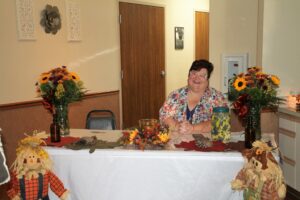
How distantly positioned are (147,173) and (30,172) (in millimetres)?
626

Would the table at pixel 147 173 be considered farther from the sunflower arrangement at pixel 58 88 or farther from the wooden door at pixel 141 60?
the wooden door at pixel 141 60

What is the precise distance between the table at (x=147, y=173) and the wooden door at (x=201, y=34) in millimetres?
4630

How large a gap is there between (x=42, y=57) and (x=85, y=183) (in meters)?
2.15

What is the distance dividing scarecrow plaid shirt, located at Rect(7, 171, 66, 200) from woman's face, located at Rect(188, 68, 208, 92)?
1249 millimetres

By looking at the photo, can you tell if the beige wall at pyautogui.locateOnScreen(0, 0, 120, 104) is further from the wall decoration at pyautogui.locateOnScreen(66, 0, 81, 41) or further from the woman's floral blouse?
the woman's floral blouse

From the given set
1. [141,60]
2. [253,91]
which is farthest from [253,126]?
[141,60]

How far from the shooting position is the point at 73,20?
410cm

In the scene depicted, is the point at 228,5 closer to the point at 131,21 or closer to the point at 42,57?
the point at 131,21

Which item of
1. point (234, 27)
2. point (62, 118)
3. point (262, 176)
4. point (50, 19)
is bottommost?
point (262, 176)

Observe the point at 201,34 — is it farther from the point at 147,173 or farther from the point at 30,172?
the point at 30,172

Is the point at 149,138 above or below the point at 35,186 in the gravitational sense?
above

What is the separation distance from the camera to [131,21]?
490cm

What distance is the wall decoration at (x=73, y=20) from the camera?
159 inches

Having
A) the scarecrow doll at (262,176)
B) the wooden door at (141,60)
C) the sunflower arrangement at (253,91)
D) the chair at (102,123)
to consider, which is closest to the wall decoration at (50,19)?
the wooden door at (141,60)
